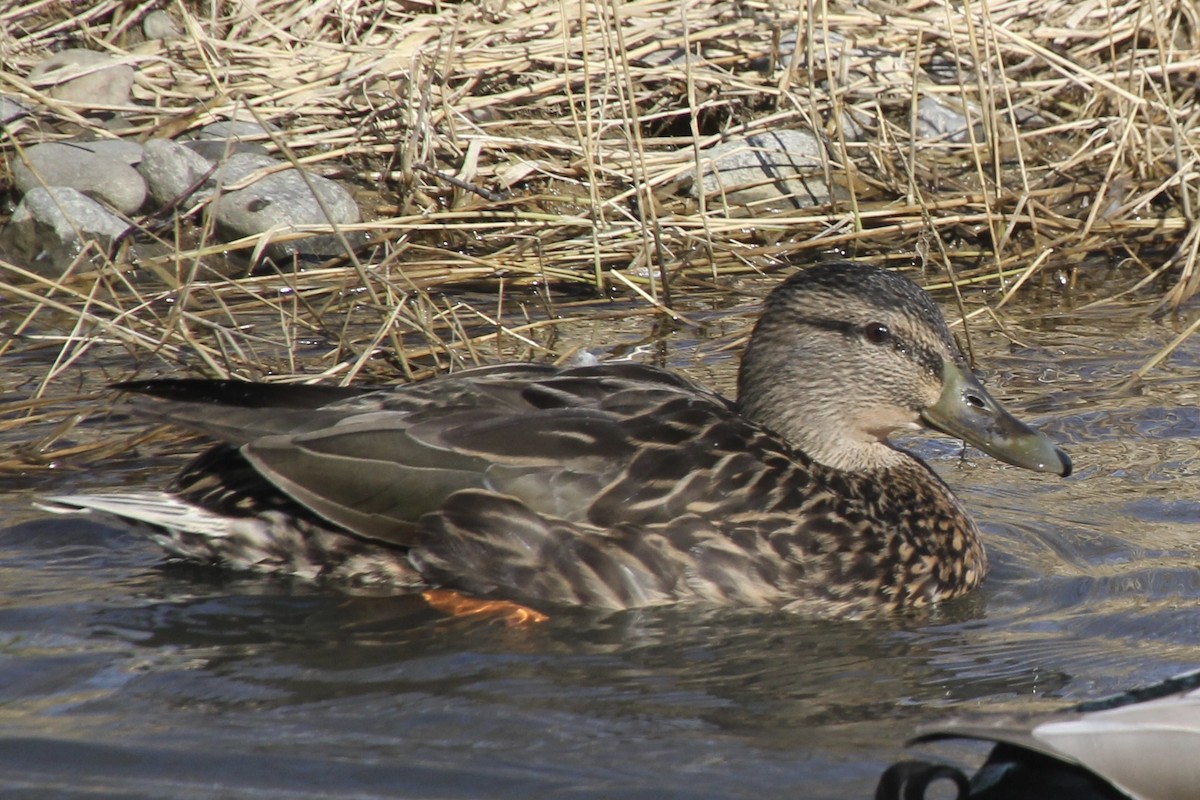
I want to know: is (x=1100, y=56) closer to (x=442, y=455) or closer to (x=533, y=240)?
(x=533, y=240)

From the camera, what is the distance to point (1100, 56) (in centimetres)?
848

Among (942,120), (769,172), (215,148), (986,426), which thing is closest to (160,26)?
(215,148)

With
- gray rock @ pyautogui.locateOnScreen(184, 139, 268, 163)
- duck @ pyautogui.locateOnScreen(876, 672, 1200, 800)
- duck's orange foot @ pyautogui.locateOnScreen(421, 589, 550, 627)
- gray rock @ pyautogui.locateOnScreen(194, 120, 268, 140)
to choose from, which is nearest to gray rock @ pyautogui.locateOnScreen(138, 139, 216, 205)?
gray rock @ pyautogui.locateOnScreen(184, 139, 268, 163)

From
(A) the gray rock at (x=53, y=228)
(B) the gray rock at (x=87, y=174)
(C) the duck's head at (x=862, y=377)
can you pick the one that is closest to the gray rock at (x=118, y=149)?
(B) the gray rock at (x=87, y=174)

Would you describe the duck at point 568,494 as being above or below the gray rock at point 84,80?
below

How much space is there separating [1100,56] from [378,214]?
3.54m

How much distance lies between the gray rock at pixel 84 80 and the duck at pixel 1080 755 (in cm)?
632

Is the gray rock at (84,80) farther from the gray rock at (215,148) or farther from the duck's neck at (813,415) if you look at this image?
the duck's neck at (813,415)

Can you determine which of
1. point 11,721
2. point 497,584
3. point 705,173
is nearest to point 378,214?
point 705,173

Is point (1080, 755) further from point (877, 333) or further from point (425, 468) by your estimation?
point (877, 333)

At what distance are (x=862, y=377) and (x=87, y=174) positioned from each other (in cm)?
399

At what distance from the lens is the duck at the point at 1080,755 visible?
2.52m

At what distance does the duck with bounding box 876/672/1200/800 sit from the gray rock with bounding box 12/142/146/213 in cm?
552

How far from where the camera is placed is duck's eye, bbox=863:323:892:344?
4852 millimetres
